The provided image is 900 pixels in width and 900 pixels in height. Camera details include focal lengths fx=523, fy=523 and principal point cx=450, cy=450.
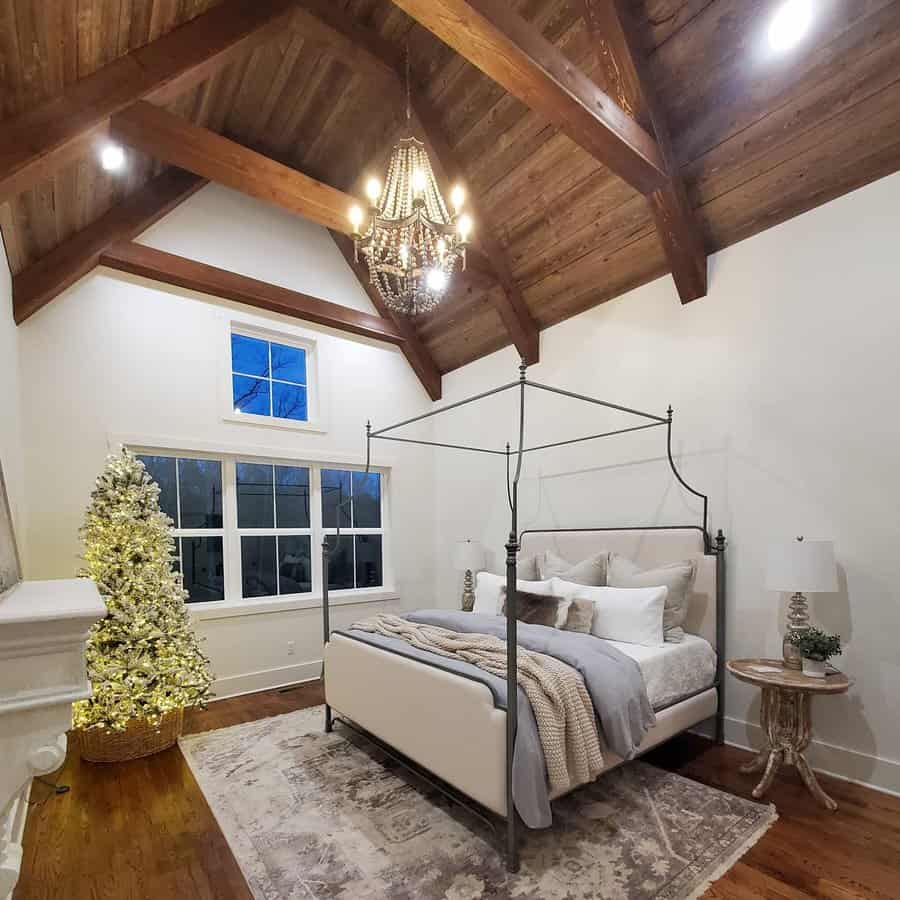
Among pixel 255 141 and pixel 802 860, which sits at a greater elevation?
pixel 255 141

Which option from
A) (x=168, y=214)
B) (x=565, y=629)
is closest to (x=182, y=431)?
(x=168, y=214)

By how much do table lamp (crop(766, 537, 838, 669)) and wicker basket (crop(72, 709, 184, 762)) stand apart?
380 cm

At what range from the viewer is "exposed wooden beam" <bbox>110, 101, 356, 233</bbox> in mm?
3002

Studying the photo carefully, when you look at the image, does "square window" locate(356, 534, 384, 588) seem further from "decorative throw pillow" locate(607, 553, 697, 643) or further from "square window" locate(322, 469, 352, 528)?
"decorative throw pillow" locate(607, 553, 697, 643)

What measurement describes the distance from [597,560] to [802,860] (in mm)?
1999

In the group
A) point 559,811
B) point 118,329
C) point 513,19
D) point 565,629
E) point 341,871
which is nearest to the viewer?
point 341,871

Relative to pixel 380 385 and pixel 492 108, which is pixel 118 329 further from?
pixel 492 108

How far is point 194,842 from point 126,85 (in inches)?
150

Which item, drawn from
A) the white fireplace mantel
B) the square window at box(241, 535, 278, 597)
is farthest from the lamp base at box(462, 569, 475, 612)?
the white fireplace mantel

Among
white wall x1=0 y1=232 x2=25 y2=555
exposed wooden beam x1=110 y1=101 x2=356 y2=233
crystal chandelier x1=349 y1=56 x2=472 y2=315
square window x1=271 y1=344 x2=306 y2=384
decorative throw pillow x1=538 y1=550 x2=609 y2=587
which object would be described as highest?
exposed wooden beam x1=110 y1=101 x2=356 y2=233

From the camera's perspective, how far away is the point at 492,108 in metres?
3.80

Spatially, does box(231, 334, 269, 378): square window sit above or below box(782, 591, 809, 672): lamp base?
above

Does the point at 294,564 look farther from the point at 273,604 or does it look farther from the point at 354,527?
the point at 354,527

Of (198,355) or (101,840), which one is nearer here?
(101,840)
